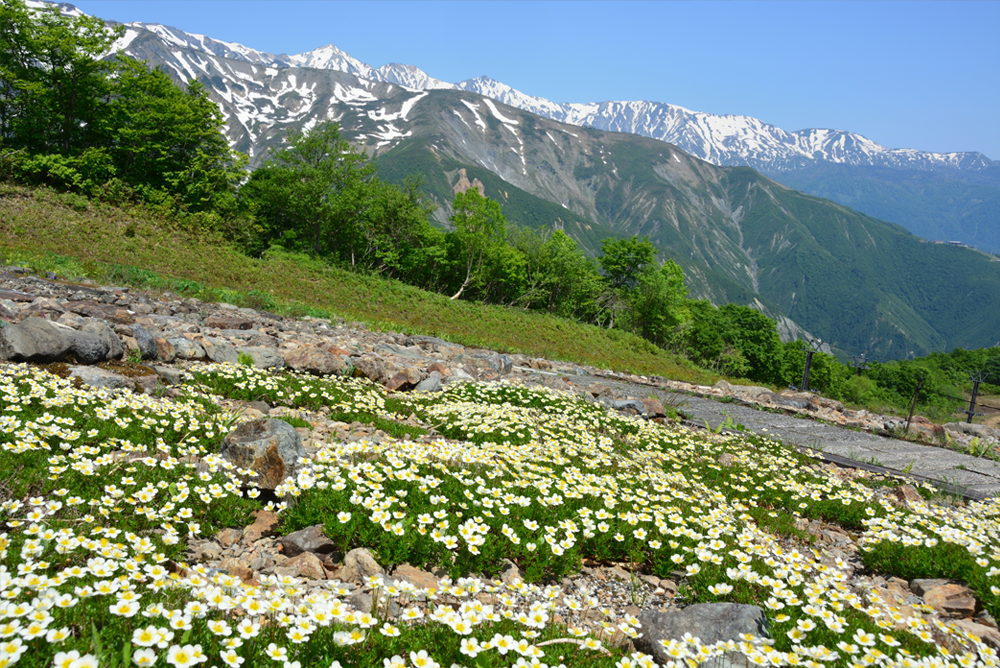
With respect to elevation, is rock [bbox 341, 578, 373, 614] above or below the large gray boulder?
above

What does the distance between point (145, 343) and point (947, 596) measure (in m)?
13.6

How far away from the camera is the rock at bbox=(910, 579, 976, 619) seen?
504cm

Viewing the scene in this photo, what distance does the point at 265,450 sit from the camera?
565 cm

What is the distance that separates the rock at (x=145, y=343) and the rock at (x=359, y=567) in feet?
28.3

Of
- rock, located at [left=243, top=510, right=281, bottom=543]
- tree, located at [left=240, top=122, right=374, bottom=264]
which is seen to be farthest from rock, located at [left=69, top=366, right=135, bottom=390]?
tree, located at [left=240, top=122, right=374, bottom=264]

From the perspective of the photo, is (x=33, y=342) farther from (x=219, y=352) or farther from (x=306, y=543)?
(x=306, y=543)

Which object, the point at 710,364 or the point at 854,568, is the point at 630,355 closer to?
the point at 710,364

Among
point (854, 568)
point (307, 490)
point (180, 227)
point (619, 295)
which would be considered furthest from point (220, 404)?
point (619, 295)

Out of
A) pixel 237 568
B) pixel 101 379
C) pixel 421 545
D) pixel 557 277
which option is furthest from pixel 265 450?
pixel 557 277

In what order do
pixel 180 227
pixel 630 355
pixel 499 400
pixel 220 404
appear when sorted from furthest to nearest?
pixel 630 355 → pixel 180 227 → pixel 499 400 → pixel 220 404

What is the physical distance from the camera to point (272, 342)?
15469 mm

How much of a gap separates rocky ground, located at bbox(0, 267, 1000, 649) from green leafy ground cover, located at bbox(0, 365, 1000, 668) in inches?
7.9

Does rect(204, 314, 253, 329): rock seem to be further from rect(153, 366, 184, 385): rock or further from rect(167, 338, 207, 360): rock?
rect(153, 366, 184, 385): rock

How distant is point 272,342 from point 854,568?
1501 centimetres
